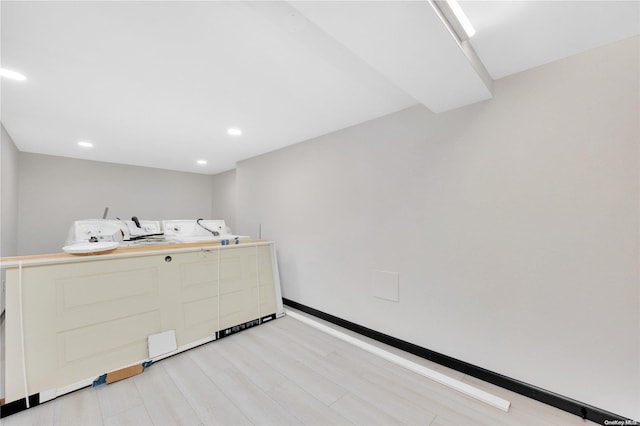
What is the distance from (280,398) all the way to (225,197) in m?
4.56

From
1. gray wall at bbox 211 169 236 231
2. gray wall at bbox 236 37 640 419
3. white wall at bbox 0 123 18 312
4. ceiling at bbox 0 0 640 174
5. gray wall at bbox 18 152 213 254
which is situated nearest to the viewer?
ceiling at bbox 0 0 640 174

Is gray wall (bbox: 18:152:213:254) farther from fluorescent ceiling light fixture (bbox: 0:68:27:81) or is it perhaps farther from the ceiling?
fluorescent ceiling light fixture (bbox: 0:68:27:81)

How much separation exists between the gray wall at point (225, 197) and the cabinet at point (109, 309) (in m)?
2.61

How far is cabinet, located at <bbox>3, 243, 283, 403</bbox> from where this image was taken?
5.51ft

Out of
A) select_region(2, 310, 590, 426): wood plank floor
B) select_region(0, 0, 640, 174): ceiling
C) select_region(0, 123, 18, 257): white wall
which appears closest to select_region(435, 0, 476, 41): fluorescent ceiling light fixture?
select_region(0, 0, 640, 174): ceiling

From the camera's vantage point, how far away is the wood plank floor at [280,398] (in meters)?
1.55

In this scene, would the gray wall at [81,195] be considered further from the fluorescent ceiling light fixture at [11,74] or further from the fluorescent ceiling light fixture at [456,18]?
the fluorescent ceiling light fixture at [456,18]

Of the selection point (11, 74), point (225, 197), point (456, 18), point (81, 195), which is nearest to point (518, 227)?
point (456, 18)

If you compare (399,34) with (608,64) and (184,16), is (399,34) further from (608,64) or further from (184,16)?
(608,64)

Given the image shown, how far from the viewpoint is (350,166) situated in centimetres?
286

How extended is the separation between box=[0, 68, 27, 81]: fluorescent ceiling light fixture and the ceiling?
0.06 metres

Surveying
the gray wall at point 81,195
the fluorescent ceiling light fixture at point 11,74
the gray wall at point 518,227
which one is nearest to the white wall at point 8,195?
the gray wall at point 81,195

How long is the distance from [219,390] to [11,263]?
1.68 m

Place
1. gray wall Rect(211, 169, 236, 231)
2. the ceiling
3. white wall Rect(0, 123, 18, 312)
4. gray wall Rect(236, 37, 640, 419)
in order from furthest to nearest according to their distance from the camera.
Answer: gray wall Rect(211, 169, 236, 231), white wall Rect(0, 123, 18, 312), gray wall Rect(236, 37, 640, 419), the ceiling
